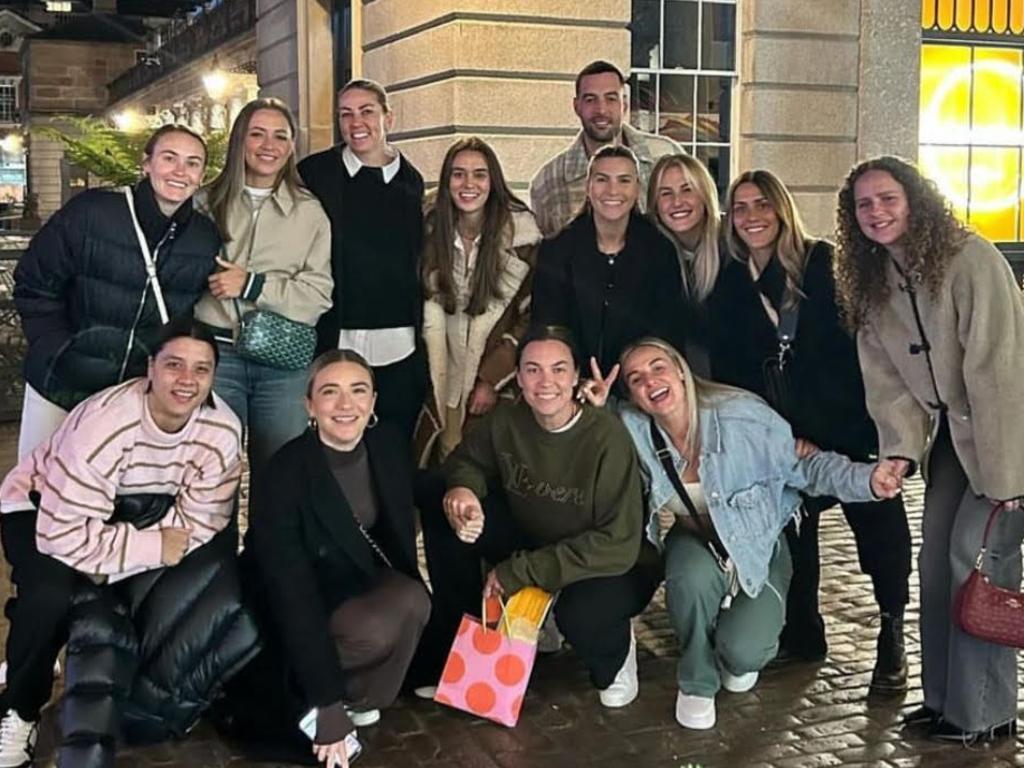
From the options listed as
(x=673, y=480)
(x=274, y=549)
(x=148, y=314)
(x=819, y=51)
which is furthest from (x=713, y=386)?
(x=819, y=51)

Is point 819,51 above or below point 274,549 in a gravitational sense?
above

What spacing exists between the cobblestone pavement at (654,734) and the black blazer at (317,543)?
1.60 feet

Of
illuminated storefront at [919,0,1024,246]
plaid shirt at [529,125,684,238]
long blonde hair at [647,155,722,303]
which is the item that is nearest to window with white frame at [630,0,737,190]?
illuminated storefront at [919,0,1024,246]

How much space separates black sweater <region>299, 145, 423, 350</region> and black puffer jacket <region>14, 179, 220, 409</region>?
92cm

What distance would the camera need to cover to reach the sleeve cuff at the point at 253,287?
535 centimetres

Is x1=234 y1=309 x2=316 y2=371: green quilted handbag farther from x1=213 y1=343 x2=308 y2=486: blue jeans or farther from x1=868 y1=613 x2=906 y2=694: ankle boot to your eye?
x1=868 y1=613 x2=906 y2=694: ankle boot

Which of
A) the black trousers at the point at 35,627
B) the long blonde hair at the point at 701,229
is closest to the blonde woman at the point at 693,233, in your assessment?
the long blonde hair at the point at 701,229

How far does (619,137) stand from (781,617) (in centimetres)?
A: 289

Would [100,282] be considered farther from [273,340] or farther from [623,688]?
[623,688]

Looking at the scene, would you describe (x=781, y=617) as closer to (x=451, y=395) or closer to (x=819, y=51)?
(x=451, y=395)

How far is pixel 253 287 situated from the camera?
537 centimetres

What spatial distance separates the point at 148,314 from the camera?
16.7 feet

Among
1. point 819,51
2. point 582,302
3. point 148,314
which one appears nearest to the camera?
point 148,314

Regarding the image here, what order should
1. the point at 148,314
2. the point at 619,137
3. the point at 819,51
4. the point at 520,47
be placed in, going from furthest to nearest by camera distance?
1. the point at 819,51
2. the point at 520,47
3. the point at 619,137
4. the point at 148,314
